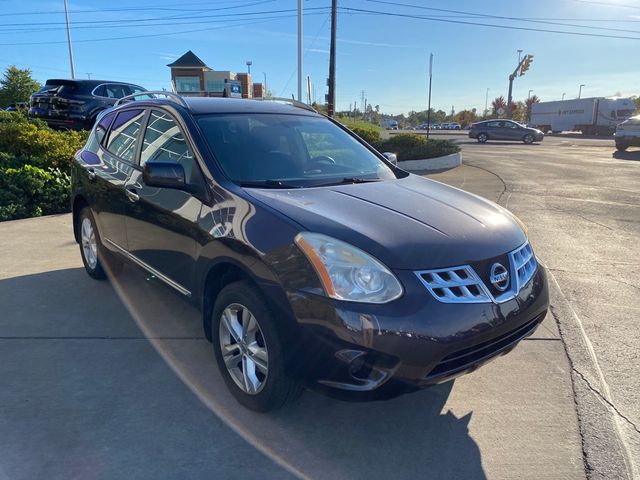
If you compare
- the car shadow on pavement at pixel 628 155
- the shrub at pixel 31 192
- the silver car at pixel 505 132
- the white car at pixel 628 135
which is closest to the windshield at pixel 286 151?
the shrub at pixel 31 192

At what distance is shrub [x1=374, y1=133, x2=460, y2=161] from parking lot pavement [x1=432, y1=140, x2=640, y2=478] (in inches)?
154

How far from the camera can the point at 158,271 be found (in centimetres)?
371

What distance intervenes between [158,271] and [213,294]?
2.64 feet

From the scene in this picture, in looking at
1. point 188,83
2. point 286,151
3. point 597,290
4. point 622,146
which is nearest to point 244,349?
point 286,151

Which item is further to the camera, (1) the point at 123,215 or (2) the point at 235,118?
(1) the point at 123,215

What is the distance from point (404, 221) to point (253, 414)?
4.65 ft

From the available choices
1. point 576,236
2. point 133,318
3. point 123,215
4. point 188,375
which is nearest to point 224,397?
point 188,375

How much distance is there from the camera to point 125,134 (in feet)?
14.1

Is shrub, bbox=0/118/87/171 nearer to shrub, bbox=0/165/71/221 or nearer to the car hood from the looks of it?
shrub, bbox=0/165/71/221

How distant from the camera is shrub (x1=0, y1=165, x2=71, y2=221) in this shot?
7750 millimetres

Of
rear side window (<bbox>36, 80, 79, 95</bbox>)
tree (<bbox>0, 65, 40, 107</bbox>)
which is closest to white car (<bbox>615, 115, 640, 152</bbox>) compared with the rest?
rear side window (<bbox>36, 80, 79, 95</bbox>)

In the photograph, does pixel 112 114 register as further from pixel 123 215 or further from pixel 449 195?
pixel 449 195

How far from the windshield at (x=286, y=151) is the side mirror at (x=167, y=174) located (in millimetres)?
269

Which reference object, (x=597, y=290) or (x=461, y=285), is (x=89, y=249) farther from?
(x=597, y=290)
